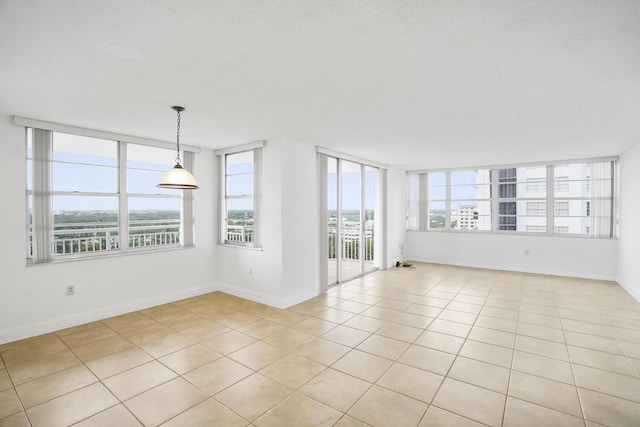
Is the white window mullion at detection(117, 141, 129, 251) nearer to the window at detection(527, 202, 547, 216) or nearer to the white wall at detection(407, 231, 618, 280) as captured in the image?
the white wall at detection(407, 231, 618, 280)

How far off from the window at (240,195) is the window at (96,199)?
592mm

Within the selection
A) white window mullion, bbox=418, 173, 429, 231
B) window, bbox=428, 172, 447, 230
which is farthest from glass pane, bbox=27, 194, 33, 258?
window, bbox=428, 172, 447, 230

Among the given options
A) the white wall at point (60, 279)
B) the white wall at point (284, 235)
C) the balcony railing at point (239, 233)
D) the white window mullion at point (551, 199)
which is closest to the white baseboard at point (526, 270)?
the white window mullion at point (551, 199)

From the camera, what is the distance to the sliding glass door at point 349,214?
5.72m

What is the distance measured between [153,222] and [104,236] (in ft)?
2.23

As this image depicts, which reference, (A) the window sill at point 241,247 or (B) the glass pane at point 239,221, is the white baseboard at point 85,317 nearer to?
(A) the window sill at point 241,247

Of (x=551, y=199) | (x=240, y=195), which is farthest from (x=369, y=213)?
(x=551, y=199)

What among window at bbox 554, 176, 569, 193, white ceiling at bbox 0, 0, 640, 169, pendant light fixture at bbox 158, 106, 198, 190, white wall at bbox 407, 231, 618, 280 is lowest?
white wall at bbox 407, 231, 618, 280

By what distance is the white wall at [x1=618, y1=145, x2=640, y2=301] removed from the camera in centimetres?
490

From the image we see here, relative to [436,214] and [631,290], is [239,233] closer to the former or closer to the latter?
[436,214]

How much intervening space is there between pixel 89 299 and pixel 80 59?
3.17 m

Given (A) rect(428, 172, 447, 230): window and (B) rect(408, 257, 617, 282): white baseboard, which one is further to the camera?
(A) rect(428, 172, 447, 230): window

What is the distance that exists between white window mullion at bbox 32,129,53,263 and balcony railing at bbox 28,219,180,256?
0.23ft

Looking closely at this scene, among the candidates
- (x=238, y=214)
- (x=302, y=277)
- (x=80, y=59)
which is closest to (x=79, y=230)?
(x=238, y=214)
